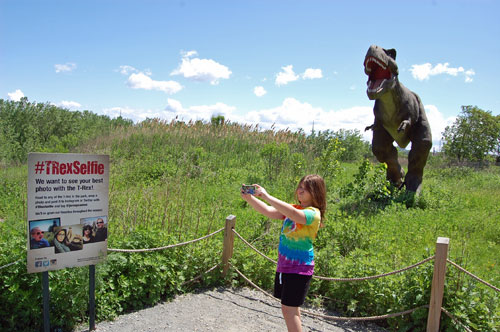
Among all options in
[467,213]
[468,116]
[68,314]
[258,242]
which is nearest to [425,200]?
[467,213]

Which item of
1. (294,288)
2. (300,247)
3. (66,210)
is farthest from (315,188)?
(66,210)

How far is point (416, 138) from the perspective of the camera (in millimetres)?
8430

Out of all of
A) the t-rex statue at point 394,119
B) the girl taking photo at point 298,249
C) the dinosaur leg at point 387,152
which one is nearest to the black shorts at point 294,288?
the girl taking photo at point 298,249

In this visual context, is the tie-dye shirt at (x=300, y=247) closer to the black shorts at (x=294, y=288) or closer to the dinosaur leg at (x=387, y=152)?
the black shorts at (x=294, y=288)

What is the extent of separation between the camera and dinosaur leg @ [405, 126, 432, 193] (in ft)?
27.5

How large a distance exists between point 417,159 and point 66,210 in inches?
305

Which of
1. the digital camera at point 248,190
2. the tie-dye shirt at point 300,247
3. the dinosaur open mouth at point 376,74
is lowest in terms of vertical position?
the tie-dye shirt at point 300,247

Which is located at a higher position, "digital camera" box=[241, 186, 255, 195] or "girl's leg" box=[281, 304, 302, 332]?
"digital camera" box=[241, 186, 255, 195]

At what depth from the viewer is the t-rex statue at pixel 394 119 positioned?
7.43 metres

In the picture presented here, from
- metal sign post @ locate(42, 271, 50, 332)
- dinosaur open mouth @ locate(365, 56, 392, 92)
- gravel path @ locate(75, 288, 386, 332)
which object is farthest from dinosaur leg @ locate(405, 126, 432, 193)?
metal sign post @ locate(42, 271, 50, 332)

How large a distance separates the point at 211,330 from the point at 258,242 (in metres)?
2.14

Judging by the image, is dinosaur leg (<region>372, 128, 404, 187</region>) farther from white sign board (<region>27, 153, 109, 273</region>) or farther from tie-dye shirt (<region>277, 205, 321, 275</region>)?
white sign board (<region>27, 153, 109, 273</region>)

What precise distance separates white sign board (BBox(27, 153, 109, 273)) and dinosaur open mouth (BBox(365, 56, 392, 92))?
5873mm

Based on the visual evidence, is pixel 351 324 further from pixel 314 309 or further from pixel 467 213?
pixel 467 213
